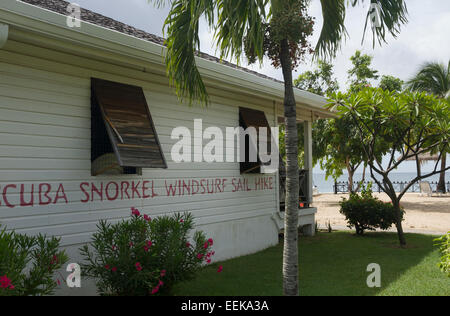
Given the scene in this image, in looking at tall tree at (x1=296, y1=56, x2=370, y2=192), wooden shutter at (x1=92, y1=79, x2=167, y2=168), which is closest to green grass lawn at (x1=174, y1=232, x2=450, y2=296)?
wooden shutter at (x1=92, y1=79, x2=167, y2=168)

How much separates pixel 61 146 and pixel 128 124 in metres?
0.98

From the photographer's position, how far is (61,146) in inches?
215

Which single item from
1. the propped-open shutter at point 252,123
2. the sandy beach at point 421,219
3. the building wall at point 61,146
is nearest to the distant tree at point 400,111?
the propped-open shutter at point 252,123

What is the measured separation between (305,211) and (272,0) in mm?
6878

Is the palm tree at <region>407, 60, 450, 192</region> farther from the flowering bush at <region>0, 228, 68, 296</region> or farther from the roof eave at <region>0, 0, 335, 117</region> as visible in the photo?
the flowering bush at <region>0, 228, 68, 296</region>

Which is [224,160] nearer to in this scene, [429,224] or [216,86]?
[216,86]

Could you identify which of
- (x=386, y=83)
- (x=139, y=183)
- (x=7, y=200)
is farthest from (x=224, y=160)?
(x=386, y=83)

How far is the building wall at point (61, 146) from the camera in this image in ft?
16.3

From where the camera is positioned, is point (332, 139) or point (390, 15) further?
point (332, 139)

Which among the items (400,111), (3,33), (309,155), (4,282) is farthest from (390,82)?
(4,282)

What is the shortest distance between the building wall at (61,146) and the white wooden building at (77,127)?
1 cm

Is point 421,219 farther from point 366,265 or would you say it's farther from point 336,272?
point 336,272

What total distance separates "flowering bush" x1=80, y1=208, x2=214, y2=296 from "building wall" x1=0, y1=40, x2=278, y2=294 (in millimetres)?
887

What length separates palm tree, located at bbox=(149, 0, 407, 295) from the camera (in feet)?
15.7
